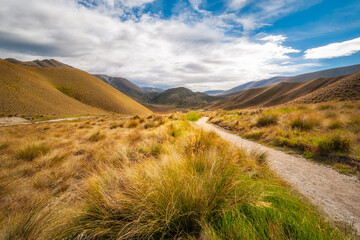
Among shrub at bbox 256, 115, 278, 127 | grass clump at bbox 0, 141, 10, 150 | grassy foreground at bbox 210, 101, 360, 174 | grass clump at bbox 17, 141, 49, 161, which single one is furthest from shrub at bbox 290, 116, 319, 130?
grass clump at bbox 0, 141, 10, 150

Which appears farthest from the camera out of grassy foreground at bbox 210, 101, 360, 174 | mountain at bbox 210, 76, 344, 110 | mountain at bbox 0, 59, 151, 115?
mountain at bbox 210, 76, 344, 110

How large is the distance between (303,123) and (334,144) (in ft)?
7.84

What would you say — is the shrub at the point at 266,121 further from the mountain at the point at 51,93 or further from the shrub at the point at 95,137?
the mountain at the point at 51,93

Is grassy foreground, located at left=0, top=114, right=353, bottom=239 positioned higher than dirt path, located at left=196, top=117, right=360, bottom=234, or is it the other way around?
grassy foreground, located at left=0, top=114, right=353, bottom=239

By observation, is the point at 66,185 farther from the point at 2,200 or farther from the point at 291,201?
the point at 291,201

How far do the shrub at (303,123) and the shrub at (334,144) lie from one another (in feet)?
6.14

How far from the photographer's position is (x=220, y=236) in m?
1.14

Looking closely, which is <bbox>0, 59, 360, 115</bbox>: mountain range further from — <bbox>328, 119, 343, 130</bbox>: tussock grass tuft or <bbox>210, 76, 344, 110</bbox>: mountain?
<bbox>328, 119, 343, 130</bbox>: tussock grass tuft

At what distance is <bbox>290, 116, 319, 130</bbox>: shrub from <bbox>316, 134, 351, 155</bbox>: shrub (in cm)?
187

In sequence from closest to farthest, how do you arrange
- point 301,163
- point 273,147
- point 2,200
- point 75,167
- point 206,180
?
point 206,180
point 2,200
point 75,167
point 301,163
point 273,147

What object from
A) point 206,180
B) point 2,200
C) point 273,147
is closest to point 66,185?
point 2,200

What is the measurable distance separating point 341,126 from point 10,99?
66581 mm

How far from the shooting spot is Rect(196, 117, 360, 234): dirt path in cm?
182

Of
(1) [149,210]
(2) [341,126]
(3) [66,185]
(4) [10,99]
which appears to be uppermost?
(4) [10,99]
